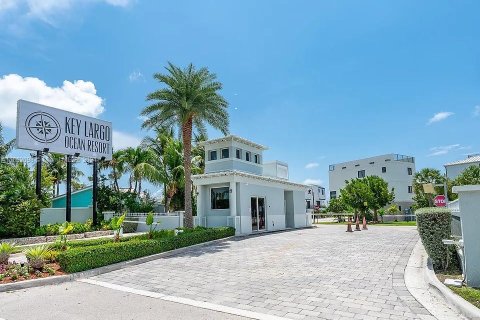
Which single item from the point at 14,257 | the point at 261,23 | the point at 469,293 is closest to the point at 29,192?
the point at 14,257

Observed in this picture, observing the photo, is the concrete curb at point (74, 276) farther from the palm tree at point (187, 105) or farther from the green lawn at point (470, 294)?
the green lawn at point (470, 294)

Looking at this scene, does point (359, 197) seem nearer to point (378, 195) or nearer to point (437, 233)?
point (378, 195)

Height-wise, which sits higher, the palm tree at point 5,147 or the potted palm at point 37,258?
the palm tree at point 5,147

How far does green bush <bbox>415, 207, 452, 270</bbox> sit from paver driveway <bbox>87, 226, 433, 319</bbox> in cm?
101

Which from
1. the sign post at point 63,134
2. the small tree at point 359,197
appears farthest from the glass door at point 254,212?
the small tree at point 359,197

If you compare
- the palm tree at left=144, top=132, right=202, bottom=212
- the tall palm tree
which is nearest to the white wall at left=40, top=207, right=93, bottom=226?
the palm tree at left=144, top=132, right=202, bottom=212

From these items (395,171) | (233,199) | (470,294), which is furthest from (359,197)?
(470,294)

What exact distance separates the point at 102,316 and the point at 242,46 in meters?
13.6

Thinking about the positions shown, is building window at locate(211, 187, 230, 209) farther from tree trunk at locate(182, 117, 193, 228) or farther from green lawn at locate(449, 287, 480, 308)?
green lawn at locate(449, 287, 480, 308)

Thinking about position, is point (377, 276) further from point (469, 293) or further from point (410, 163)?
point (410, 163)

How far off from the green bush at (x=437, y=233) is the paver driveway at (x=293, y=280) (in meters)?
1.01

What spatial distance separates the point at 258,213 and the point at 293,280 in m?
14.1

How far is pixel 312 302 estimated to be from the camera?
6.61 metres

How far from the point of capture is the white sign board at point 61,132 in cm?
2017
